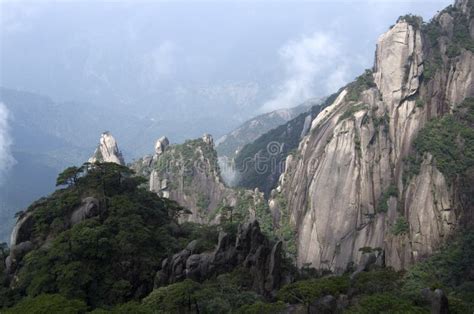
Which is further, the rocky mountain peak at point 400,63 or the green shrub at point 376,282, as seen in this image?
the rocky mountain peak at point 400,63

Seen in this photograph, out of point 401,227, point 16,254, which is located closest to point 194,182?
point 401,227

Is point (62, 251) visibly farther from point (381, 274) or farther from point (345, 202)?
point (345, 202)

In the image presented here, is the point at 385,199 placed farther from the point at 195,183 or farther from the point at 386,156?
the point at 195,183

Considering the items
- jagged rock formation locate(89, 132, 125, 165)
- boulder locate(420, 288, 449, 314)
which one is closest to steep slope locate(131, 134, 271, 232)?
jagged rock formation locate(89, 132, 125, 165)

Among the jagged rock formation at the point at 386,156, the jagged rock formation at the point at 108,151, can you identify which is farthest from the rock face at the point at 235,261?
the jagged rock formation at the point at 108,151

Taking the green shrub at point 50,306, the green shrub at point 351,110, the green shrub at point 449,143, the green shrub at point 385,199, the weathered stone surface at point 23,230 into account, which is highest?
the green shrub at point 351,110

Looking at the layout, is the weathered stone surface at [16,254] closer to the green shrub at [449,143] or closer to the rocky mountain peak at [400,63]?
the green shrub at [449,143]
